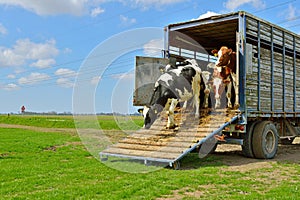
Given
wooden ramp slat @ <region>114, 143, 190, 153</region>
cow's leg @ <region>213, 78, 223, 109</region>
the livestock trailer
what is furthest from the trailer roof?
wooden ramp slat @ <region>114, 143, 190, 153</region>

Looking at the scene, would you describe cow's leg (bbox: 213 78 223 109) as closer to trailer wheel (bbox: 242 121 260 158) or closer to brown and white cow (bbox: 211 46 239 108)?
brown and white cow (bbox: 211 46 239 108)

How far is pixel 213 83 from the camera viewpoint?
11.3 meters

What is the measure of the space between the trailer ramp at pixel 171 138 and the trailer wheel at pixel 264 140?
148 centimetres

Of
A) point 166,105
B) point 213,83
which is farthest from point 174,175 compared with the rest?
point 213,83

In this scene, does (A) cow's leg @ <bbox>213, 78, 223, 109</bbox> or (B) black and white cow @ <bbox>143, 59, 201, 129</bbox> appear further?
(A) cow's leg @ <bbox>213, 78, 223, 109</bbox>

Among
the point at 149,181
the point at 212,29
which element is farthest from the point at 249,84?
the point at 149,181

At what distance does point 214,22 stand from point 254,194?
691 cm

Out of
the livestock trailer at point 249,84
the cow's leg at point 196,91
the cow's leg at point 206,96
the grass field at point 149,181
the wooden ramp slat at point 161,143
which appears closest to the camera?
the grass field at point 149,181

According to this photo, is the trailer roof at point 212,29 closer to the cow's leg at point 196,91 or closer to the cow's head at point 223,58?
the cow's head at point 223,58

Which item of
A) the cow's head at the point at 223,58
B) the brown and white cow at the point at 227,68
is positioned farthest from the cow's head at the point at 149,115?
the cow's head at the point at 223,58

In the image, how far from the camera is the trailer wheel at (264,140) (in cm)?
1116

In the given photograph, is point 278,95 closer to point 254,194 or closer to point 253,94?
point 253,94

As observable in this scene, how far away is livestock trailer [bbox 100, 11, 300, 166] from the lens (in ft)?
33.8

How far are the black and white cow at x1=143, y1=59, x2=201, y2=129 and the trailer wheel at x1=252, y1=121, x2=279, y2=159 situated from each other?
223cm
